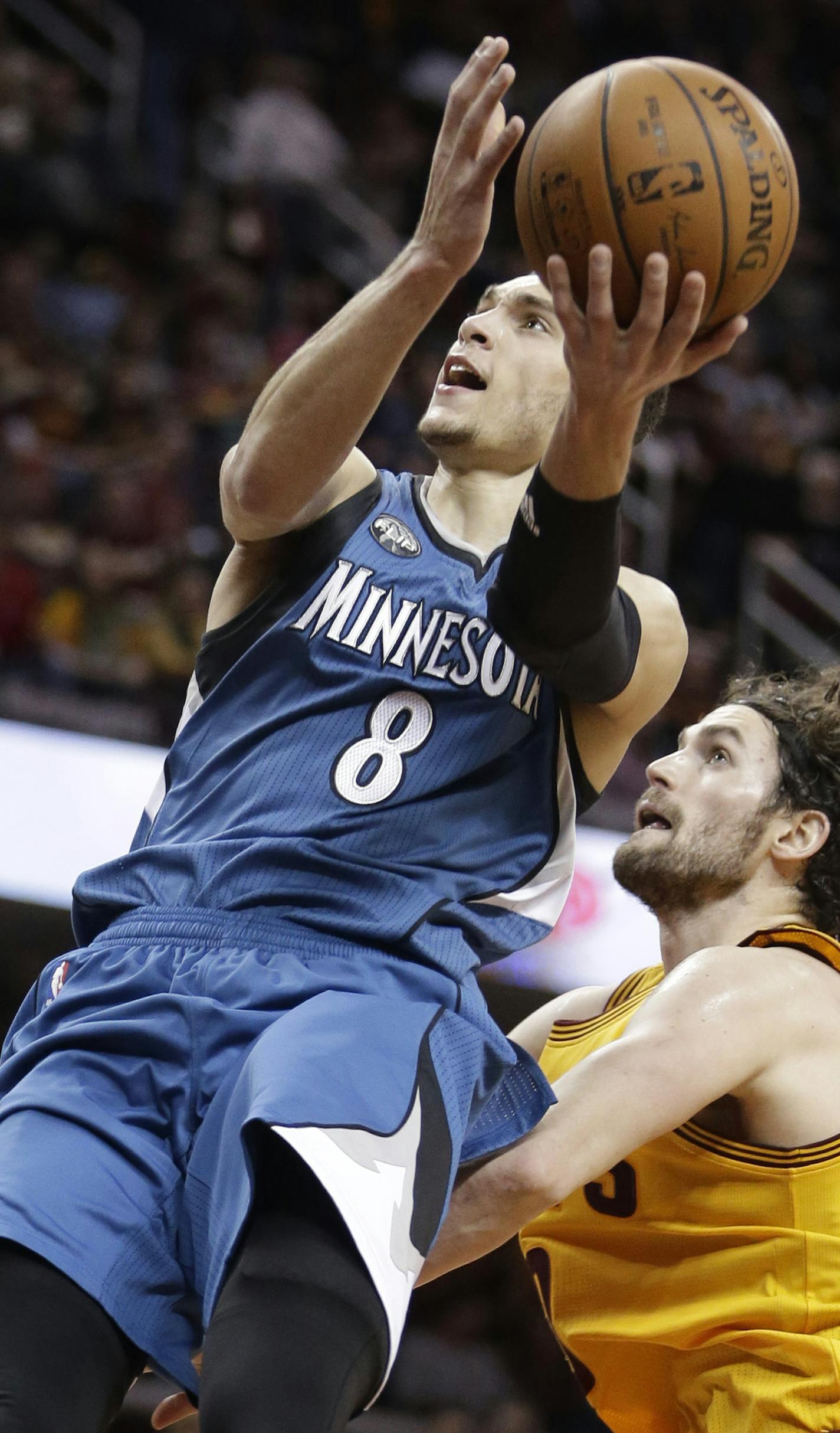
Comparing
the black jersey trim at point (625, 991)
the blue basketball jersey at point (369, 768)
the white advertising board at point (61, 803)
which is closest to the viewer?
the blue basketball jersey at point (369, 768)

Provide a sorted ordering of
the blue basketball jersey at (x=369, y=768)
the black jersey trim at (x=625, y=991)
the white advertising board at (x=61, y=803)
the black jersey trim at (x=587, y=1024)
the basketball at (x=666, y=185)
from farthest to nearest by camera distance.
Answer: the white advertising board at (x=61, y=803) → the black jersey trim at (x=625, y=991) → the black jersey trim at (x=587, y=1024) → the blue basketball jersey at (x=369, y=768) → the basketball at (x=666, y=185)

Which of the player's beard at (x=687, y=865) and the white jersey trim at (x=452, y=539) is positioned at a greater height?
the white jersey trim at (x=452, y=539)

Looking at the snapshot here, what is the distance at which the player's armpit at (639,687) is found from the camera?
8.40ft

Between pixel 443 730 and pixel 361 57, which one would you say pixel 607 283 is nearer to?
pixel 443 730

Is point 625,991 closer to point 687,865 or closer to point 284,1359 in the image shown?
point 687,865

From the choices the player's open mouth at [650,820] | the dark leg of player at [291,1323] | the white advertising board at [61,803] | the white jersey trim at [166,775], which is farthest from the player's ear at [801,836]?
the white advertising board at [61,803]

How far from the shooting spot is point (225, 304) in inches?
338

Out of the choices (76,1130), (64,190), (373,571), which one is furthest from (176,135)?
(76,1130)

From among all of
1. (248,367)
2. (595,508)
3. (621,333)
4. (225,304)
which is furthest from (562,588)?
(225,304)

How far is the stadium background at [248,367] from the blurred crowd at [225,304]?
0.05 ft

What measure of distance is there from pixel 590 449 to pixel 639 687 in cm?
51

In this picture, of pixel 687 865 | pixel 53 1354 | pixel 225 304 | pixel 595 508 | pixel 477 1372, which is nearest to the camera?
pixel 53 1354

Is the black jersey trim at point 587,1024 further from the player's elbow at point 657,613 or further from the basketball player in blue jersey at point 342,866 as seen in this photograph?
the player's elbow at point 657,613

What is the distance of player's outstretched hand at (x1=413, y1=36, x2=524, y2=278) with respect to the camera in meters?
2.18
